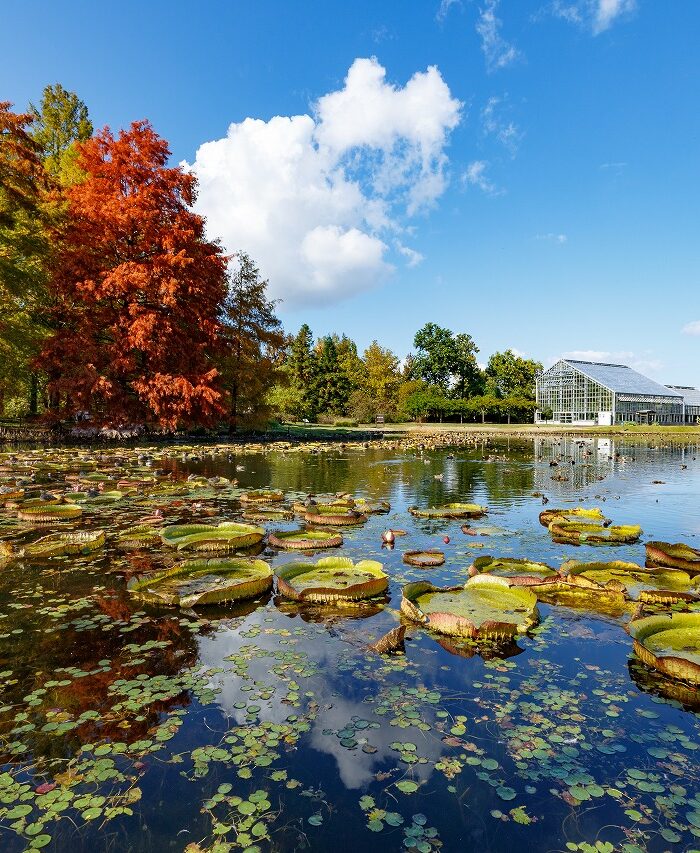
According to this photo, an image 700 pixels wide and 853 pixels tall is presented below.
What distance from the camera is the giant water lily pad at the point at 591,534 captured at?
24.7ft

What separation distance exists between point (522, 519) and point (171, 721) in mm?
7689

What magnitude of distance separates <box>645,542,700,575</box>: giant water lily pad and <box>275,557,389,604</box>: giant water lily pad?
365cm

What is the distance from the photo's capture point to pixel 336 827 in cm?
227

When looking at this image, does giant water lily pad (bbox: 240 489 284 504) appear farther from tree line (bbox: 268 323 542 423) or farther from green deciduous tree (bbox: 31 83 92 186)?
tree line (bbox: 268 323 542 423)

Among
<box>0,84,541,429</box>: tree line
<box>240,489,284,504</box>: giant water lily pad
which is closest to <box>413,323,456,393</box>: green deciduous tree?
<box>0,84,541,429</box>: tree line

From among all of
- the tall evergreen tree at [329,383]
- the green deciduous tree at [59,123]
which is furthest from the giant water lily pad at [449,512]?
the tall evergreen tree at [329,383]

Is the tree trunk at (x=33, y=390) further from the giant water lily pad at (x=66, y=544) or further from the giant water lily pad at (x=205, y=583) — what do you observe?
the giant water lily pad at (x=205, y=583)

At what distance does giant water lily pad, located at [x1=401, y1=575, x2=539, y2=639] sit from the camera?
13.7ft

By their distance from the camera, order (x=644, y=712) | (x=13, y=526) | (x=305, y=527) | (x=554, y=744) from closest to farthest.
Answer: (x=554, y=744), (x=644, y=712), (x=13, y=526), (x=305, y=527)

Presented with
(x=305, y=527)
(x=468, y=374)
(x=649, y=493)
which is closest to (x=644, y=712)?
(x=305, y=527)

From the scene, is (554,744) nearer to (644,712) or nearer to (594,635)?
(644,712)

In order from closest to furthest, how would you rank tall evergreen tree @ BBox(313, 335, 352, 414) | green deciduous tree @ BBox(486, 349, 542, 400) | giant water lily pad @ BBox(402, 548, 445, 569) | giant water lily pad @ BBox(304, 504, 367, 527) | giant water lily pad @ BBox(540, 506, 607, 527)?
giant water lily pad @ BBox(402, 548, 445, 569), giant water lily pad @ BBox(304, 504, 367, 527), giant water lily pad @ BBox(540, 506, 607, 527), tall evergreen tree @ BBox(313, 335, 352, 414), green deciduous tree @ BBox(486, 349, 542, 400)

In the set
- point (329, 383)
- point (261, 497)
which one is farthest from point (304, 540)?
point (329, 383)

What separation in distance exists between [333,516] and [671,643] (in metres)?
5.48
